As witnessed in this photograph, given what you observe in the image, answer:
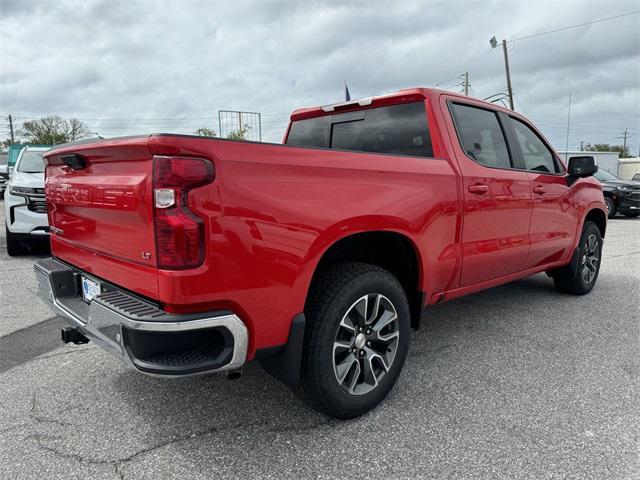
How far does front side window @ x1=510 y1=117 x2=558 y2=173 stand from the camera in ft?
12.9

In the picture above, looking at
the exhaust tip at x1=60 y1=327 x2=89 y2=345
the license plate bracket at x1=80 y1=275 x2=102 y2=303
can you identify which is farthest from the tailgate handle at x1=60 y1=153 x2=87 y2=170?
the exhaust tip at x1=60 y1=327 x2=89 y2=345

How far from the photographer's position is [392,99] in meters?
3.27

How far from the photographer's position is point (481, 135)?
11.4 ft

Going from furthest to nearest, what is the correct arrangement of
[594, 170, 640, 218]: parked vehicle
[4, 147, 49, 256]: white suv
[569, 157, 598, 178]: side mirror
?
[594, 170, 640, 218]: parked vehicle, [4, 147, 49, 256]: white suv, [569, 157, 598, 178]: side mirror

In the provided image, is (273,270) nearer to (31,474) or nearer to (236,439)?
(236,439)

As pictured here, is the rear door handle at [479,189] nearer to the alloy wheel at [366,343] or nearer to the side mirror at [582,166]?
the alloy wheel at [366,343]

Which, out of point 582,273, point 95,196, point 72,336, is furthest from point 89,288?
point 582,273

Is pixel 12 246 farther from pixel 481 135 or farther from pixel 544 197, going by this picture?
pixel 544 197

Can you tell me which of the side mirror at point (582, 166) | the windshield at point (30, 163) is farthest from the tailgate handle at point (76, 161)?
the windshield at point (30, 163)

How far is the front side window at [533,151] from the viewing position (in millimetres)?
3938

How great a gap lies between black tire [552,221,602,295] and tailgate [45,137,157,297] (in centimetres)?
423

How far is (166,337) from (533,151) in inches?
137

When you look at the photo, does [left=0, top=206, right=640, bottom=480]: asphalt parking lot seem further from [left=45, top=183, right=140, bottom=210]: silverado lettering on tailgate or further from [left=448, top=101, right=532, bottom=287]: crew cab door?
[left=45, top=183, right=140, bottom=210]: silverado lettering on tailgate

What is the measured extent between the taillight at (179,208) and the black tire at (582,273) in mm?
4135
